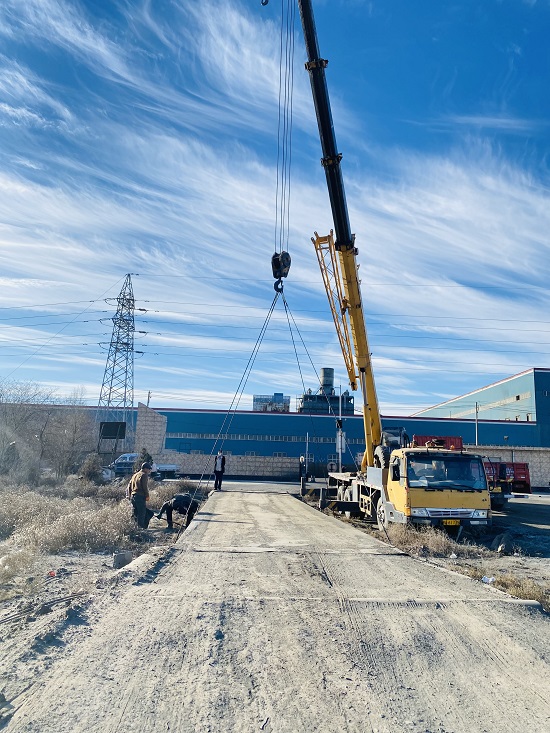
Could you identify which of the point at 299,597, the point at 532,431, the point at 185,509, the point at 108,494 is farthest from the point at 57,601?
the point at 532,431

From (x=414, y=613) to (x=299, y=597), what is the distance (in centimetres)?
134

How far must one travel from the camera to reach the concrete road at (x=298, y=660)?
366cm

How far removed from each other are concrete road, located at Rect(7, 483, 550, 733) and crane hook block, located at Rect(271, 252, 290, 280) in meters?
8.42

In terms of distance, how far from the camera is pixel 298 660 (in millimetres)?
4562

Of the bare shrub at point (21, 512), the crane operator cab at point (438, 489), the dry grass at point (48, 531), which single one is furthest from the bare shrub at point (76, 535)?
the crane operator cab at point (438, 489)

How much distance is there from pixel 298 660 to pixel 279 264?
35.8 ft

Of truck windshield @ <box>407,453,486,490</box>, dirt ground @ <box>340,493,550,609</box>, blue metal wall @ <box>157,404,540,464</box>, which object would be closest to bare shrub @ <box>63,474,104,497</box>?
dirt ground @ <box>340,493,550,609</box>

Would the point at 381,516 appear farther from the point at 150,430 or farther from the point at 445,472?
the point at 150,430

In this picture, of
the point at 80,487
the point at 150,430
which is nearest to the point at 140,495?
the point at 80,487

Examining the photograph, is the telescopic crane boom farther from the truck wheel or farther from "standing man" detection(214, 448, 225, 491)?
"standing man" detection(214, 448, 225, 491)

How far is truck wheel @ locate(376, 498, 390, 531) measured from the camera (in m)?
14.2

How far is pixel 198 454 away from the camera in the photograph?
48531mm

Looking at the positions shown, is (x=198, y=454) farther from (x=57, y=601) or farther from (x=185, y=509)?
(x=57, y=601)

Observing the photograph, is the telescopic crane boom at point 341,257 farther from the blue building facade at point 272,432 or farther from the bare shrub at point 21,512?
the blue building facade at point 272,432
